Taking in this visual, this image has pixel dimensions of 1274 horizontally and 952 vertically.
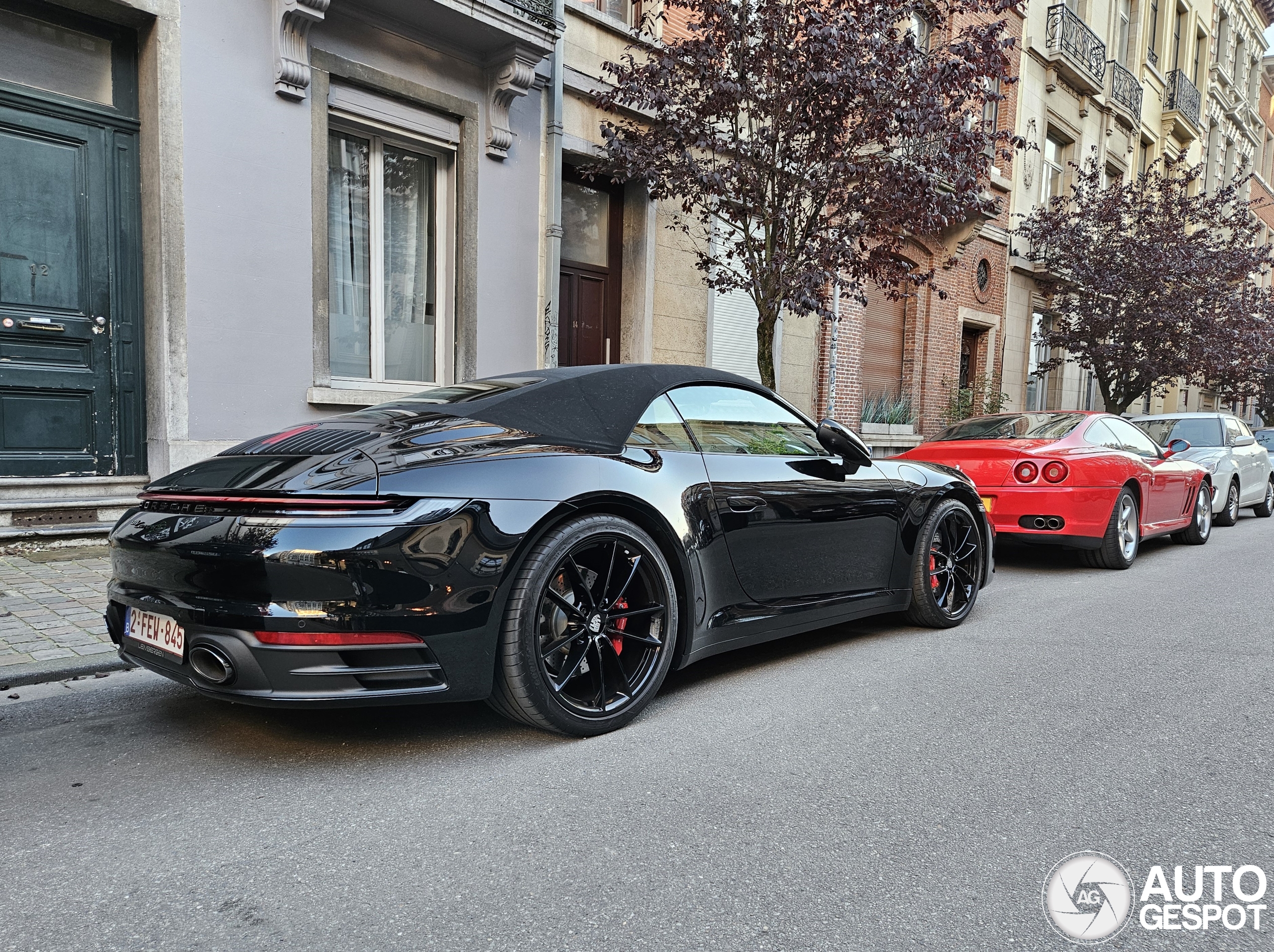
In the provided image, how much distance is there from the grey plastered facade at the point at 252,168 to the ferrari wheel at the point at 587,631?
508cm

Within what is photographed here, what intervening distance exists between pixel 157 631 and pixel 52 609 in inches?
96.5

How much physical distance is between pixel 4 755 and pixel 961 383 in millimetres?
18246

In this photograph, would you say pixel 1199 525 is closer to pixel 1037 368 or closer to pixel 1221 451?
pixel 1221 451

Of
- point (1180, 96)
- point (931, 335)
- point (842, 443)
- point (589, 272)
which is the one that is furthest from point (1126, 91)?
point (842, 443)

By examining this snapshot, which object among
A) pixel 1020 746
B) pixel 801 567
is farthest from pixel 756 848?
pixel 801 567

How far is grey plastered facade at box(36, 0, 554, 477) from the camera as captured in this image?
A: 710 centimetres

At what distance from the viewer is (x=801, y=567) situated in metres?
4.12

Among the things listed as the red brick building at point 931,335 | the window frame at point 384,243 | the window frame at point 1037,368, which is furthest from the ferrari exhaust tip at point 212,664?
the window frame at point 1037,368

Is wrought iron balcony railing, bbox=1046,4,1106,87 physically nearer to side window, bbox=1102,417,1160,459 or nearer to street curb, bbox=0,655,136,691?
side window, bbox=1102,417,1160,459

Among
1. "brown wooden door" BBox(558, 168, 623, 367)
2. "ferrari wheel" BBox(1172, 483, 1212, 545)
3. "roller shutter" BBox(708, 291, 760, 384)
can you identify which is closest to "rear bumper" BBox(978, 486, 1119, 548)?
"ferrari wheel" BBox(1172, 483, 1212, 545)

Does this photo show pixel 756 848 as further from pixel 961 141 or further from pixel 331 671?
pixel 961 141

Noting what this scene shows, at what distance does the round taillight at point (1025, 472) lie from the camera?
23.4 feet

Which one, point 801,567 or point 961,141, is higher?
point 961,141

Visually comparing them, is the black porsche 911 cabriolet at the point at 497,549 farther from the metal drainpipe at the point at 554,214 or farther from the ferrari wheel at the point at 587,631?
the metal drainpipe at the point at 554,214
